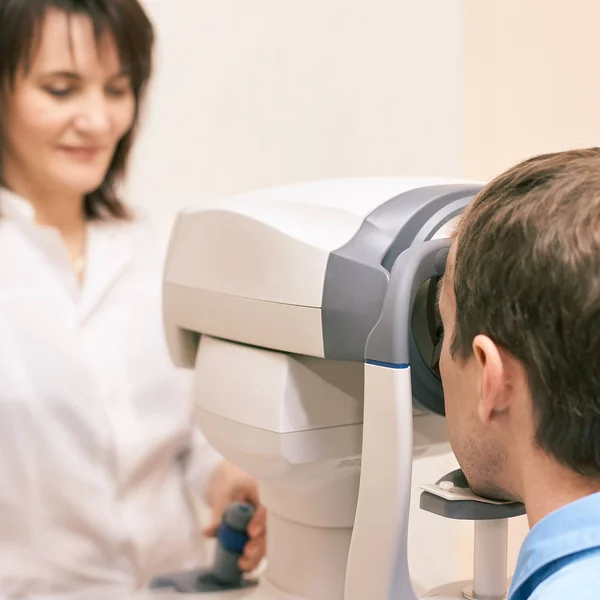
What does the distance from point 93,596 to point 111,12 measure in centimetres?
75

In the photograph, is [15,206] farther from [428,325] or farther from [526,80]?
[526,80]

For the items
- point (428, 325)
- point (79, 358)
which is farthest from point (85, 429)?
point (428, 325)

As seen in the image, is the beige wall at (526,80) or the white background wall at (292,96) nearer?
the beige wall at (526,80)

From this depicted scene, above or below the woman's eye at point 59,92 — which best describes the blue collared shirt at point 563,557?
below

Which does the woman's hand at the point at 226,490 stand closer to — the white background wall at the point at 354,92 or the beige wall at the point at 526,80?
the white background wall at the point at 354,92

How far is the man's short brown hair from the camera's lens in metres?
0.52

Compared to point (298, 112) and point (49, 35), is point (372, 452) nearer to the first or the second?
point (49, 35)

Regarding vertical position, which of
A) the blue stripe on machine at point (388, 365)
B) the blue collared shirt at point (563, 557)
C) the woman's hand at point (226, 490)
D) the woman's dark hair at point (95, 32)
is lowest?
the woman's hand at point (226, 490)

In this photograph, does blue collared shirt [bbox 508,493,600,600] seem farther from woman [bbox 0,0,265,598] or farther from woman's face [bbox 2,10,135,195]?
woman's face [bbox 2,10,135,195]

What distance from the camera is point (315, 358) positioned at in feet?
2.39

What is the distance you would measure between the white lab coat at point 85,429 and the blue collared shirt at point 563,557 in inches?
27.0

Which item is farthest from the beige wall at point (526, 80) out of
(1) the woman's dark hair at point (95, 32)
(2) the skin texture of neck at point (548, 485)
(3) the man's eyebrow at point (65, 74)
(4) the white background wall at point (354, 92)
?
(2) the skin texture of neck at point (548, 485)

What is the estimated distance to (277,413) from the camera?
71 cm

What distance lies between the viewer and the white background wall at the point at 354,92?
4.60 feet
